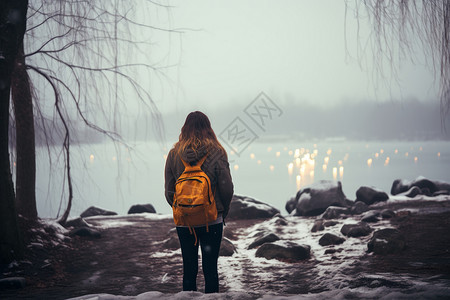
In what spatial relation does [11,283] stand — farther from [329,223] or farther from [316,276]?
[329,223]

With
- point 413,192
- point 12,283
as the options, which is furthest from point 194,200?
point 413,192

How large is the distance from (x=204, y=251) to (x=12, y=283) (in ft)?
9.91

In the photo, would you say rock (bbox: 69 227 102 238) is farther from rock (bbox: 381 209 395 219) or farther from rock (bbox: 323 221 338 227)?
rock (bbox: 381 209 395 219)

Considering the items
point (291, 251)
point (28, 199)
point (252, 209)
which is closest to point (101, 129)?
point (28, 199)

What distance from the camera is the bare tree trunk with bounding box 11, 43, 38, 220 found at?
707 cm

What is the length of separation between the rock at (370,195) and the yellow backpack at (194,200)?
8.90 meters

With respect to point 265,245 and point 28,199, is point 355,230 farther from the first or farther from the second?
point 28,199

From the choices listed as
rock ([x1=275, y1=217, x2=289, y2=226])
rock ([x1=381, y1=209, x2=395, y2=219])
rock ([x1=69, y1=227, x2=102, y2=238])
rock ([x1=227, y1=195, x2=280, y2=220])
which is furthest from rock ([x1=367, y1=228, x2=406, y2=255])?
rock ([x1=69, y1=227, x2=102, y2=238])

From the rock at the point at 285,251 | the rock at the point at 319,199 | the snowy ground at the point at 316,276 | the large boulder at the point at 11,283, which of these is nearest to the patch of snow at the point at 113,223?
the snowy ground at the point at 316,276

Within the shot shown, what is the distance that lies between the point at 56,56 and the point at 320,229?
6.22 metres

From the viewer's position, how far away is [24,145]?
732cm

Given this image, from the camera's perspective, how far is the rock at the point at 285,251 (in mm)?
6062

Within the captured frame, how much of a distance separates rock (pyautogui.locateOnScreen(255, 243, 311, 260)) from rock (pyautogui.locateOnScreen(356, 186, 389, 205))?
18.3 ft

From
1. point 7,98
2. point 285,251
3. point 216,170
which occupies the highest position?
point 7,98
